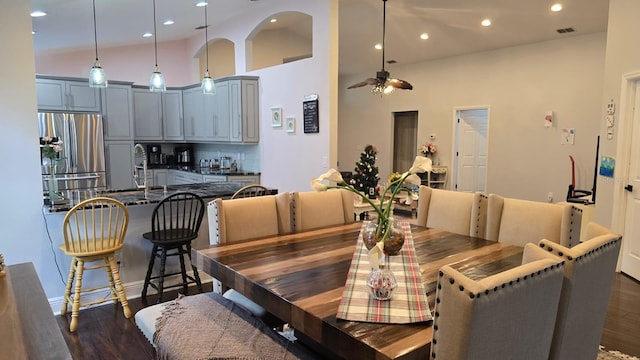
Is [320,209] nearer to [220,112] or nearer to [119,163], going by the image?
[220,112]

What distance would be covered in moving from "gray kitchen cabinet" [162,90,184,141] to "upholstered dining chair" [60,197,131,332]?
4030mm

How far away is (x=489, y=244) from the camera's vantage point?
2.31m

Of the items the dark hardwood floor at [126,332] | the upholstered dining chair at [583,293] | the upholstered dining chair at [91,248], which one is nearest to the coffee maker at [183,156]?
the upholstered dining chair at [91,248]

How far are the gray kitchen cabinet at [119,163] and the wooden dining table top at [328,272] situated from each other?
5134 mm

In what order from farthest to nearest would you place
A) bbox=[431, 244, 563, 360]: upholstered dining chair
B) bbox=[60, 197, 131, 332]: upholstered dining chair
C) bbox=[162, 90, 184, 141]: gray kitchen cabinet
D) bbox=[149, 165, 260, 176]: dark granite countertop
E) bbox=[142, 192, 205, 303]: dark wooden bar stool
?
bbox=[162, 90, 184, 141]: gray kitchen cabinet → bbox=[149, 165, 260, 176]: dark granite countertop → bbox=[142, 192, 205, 303]: dark wooden bar stool → bbox=[60, 197, 131, 332]: upholstered dining chair → bbox=[431, 244, 563, 360]: upholstered dining chair

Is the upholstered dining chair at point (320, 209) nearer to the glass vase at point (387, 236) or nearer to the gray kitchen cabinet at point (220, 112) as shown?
the glass vase at point (387, 236)

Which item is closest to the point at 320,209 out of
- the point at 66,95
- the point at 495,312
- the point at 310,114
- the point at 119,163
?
the point at 495,312

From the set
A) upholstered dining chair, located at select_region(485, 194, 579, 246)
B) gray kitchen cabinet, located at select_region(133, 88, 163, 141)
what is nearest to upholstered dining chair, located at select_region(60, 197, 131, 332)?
upholstered dining chair, located at select_region(485, 194, 579, 246)

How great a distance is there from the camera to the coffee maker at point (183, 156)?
8023mm

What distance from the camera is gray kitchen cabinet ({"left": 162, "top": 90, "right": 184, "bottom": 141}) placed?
736 centimetres

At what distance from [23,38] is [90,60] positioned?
4.28 metres

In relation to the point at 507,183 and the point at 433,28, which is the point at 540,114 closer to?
the point at 507,183

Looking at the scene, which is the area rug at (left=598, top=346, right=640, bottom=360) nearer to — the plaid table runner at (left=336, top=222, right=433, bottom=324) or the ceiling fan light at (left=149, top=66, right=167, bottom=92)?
the plaid table runner at (left=336, top=222, right=433, bottom=324)

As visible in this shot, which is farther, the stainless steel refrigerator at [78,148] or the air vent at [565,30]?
the air vent at [565,30]
